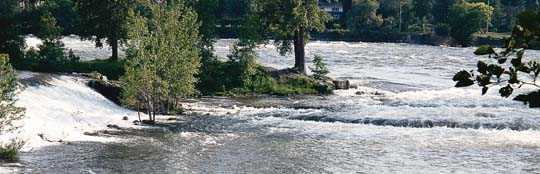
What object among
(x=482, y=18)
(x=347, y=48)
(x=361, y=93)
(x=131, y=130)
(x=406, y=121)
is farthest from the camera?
(x=482, y=18)

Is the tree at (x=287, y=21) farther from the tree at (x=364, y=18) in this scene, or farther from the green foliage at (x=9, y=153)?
the tree at (x=364, y=18)

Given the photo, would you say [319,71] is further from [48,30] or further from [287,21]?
[48,30]

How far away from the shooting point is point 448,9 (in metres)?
164

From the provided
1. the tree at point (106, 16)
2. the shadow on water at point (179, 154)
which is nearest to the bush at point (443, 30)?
the tree at point (106, 16)

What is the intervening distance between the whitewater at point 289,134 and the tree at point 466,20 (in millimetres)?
91183

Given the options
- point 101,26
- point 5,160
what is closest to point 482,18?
point 101,26

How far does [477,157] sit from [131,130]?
20834mm

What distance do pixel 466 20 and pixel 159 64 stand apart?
4581 inches

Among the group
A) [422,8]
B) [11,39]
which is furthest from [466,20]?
[11,39]

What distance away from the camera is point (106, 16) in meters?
66.4

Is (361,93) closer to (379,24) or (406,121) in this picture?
(406,121)

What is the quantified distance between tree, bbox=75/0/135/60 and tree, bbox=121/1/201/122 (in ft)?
46.0

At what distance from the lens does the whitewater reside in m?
33.5

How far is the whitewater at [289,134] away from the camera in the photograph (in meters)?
33.5
